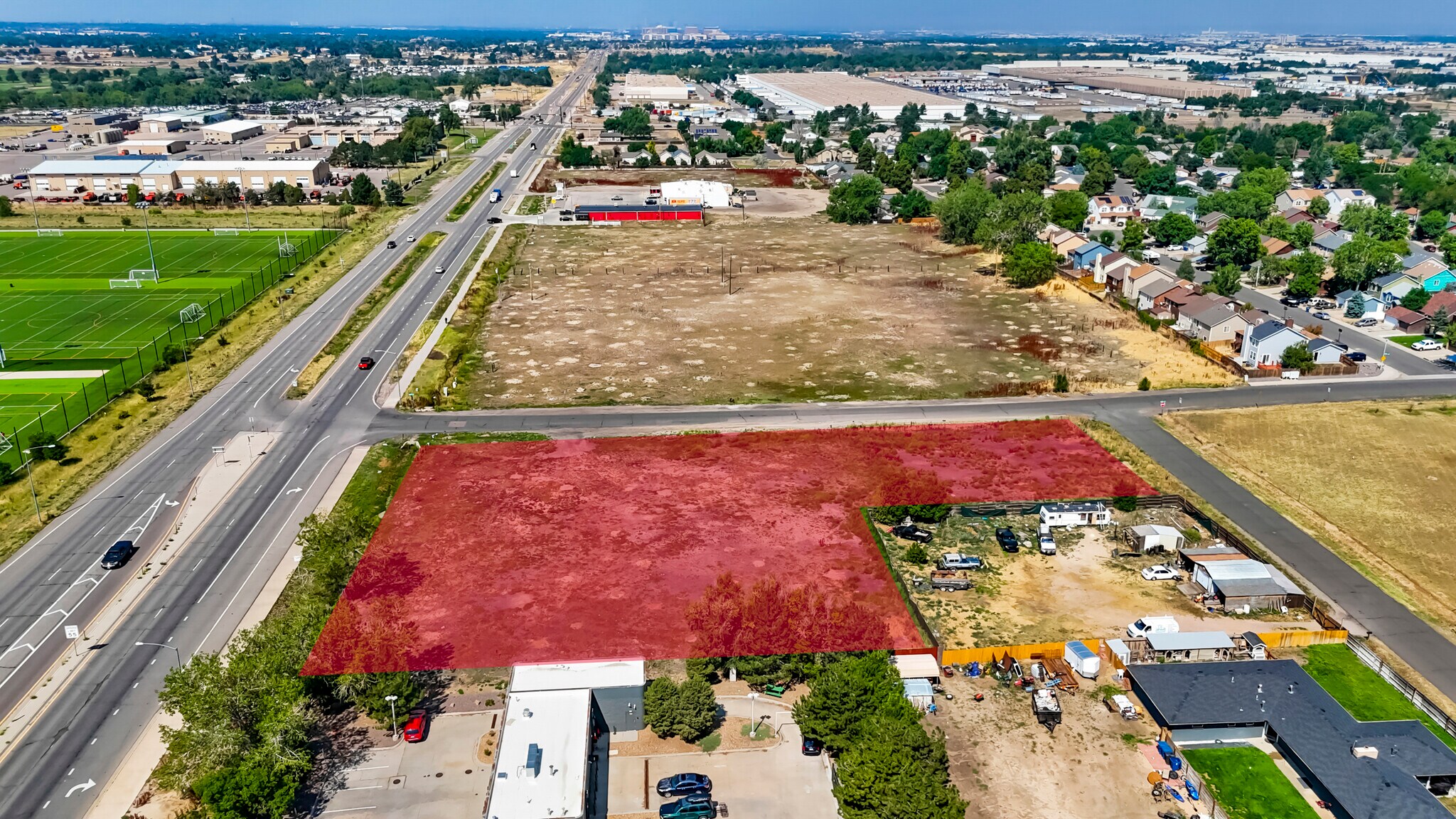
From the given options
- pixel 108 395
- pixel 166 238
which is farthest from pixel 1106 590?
pixel 166 238

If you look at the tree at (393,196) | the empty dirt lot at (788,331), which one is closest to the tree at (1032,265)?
the empty dirt lot at (788,331)

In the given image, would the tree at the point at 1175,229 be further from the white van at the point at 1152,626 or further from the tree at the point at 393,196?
the tree at the point at 393,196

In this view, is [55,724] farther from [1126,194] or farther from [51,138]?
[51,138]

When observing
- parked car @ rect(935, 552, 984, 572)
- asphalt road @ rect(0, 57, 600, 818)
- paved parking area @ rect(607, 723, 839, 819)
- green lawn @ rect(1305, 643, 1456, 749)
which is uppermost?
green lawn @ rect(1305, 643, 1456, 749)

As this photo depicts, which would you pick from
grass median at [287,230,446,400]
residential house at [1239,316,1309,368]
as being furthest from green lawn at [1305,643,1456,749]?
grass median at [287,230,446,400]

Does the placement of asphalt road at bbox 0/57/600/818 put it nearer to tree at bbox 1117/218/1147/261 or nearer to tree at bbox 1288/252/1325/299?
tree at bbox 1117/218/1147/261

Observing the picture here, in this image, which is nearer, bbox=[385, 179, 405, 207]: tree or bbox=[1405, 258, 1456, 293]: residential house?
bbox=[1405, 258, 1456, 293]: residential house
